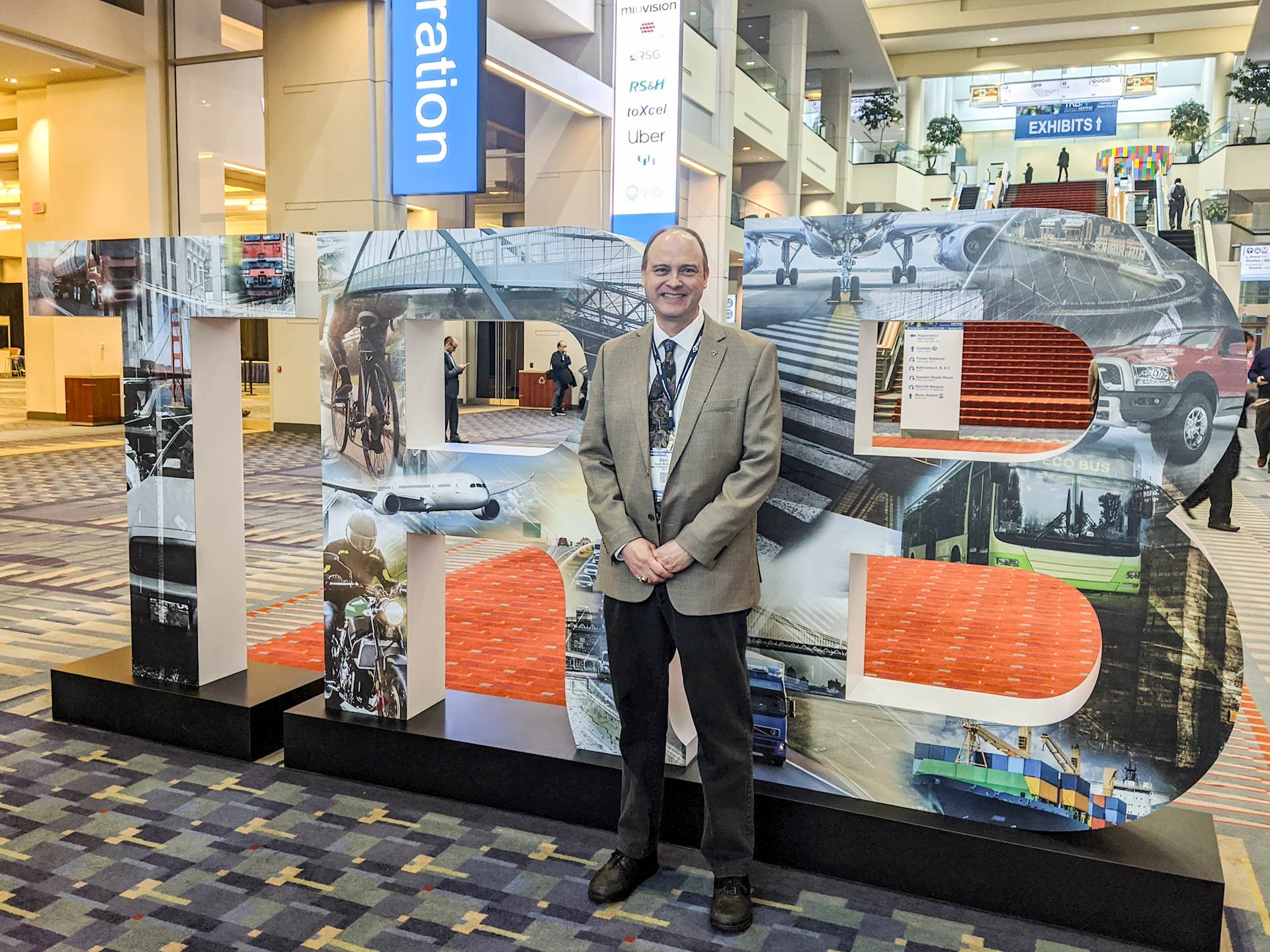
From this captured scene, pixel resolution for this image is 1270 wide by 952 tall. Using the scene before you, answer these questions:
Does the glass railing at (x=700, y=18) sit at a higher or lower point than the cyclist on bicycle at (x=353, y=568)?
higher

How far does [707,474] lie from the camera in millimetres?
2594

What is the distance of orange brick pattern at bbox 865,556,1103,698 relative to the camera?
184 inches

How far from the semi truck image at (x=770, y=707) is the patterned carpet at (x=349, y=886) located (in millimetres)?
340

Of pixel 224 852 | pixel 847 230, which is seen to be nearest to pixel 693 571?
pixel 847 230

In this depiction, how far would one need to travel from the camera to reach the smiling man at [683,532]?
8.46 feet

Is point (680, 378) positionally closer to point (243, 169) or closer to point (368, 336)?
point (368, 336)

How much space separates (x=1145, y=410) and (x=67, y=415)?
54.0ft

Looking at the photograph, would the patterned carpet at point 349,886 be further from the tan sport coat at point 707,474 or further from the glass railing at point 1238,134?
the glass railing at point 1238,134

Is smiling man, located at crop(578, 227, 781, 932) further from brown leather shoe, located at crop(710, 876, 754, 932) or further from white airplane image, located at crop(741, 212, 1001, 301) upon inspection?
white airplane image, located at crop(741, 212, 1001, 301)

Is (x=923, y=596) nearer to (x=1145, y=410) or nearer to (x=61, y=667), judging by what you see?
(x=1145, y=410)

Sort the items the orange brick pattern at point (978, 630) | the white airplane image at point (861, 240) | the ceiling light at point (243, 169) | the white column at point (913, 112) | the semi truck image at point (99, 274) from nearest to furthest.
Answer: the white airplane image at point (861, 240) < the semi truck image at point (99, 274) < the orange brick pattern at point (978, 630) < the ceiling light at point (243, 169) < the white column at point (913, 112)

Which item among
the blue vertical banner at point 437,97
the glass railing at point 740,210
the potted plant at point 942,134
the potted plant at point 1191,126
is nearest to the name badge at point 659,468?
the blue vertical banner at point 437,97

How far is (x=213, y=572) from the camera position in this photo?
391cm

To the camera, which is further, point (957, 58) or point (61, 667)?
point (957, 58)
